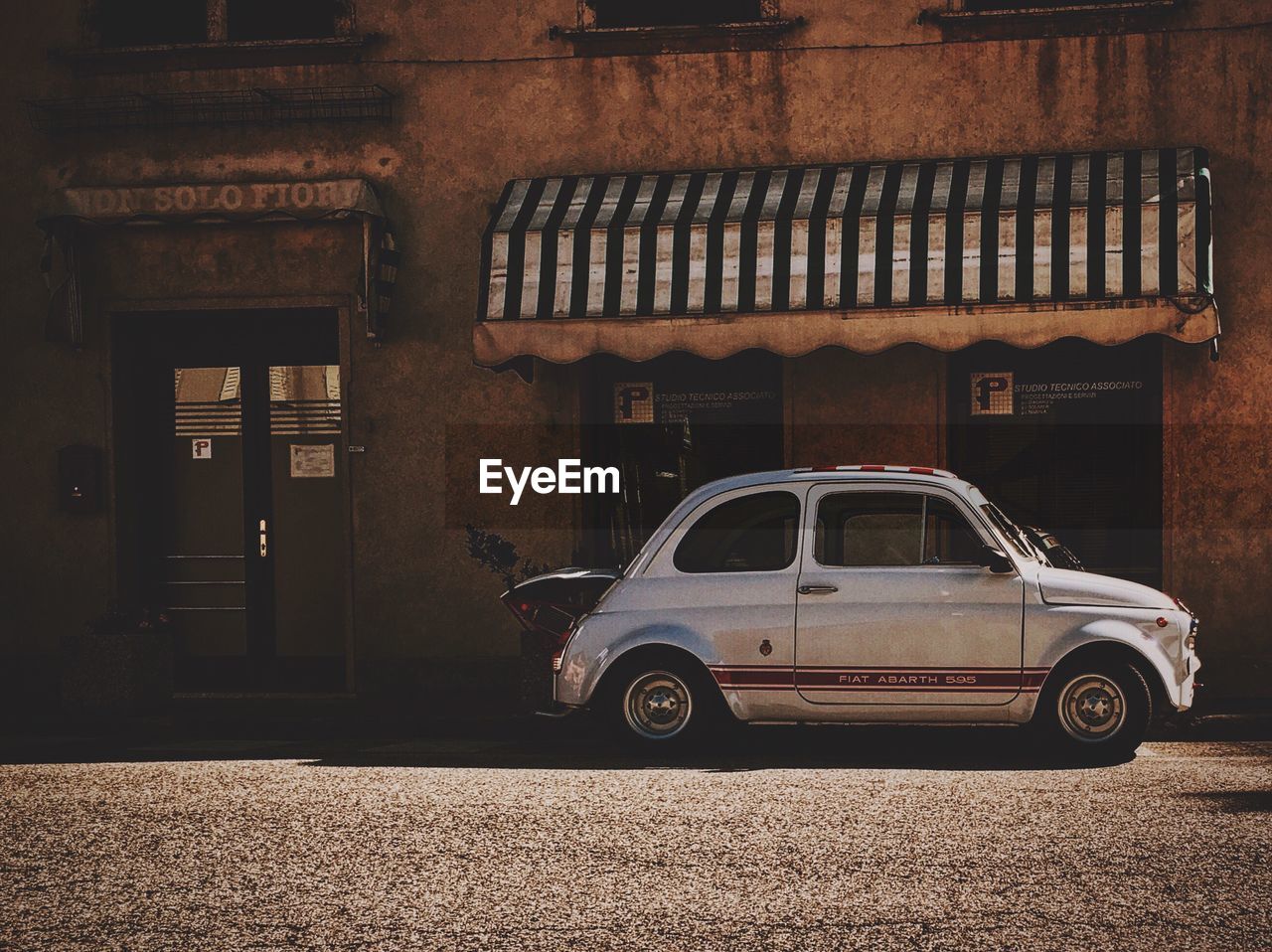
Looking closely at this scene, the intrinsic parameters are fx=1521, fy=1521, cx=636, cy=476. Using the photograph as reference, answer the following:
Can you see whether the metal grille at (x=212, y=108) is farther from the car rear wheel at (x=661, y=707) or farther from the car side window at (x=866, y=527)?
the car rear wheel at (x=661, y=707)

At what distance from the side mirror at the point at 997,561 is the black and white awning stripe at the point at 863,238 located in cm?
349

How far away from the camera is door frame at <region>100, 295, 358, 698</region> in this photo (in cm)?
1371

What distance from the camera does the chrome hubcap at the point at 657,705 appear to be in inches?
354

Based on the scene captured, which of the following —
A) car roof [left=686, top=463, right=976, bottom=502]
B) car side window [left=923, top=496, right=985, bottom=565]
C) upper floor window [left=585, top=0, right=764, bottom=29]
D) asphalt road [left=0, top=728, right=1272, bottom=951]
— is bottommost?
asphalt road [left=0, top=728, right=1272, bottom=951]

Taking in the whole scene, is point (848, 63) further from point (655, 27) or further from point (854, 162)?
point (655, 27)

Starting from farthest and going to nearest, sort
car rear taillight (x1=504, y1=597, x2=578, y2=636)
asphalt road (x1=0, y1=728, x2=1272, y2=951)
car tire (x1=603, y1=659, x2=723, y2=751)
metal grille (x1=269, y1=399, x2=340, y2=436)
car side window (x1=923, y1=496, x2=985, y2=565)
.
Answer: metal grille (x1=269, y1=399, x2=340, y2=436), car rear taillight (x1=504, y1=597, x2=578, y2=636), car tire (x1=603, y1=659, x2=723, y2=751), car side window (x1=923, y1=496, x2=985, y2=565), asphalt road (x1=0, y1=728, x2=1272, y2=951)

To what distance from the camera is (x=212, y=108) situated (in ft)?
45.2

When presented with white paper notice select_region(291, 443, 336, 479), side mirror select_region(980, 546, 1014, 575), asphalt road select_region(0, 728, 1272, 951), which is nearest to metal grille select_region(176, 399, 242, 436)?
white paper notice select_region(291, 443, 336, 479)

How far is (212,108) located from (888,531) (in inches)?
318

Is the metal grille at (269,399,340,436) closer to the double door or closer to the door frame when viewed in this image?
the double door

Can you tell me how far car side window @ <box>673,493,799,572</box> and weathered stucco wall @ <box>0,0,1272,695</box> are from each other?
13.5 feet

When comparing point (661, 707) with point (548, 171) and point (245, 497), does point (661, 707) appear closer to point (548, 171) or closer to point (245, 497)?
point (548, 171)

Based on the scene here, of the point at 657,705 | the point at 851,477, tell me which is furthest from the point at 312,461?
the point at 851,477

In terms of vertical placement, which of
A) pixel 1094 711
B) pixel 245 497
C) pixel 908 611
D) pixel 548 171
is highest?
pixel 548 171
